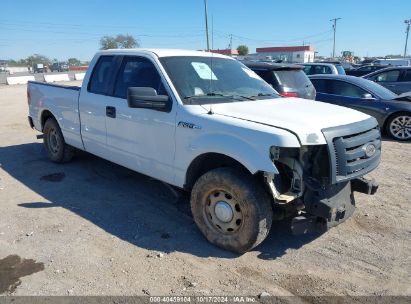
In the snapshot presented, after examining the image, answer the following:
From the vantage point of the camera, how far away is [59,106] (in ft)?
21.0

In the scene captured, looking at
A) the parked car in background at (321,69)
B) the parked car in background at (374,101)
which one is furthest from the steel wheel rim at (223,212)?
the parked car in background at (321,69)

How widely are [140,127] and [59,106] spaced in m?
2.43

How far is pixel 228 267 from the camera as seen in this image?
369 centimetres

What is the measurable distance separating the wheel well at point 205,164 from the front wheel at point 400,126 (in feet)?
22.4

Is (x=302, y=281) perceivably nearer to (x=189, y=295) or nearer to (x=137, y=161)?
(x=189, y=295)

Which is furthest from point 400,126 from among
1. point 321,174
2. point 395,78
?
point 321,174

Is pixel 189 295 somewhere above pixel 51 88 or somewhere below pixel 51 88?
below

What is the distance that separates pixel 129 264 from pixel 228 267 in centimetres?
94

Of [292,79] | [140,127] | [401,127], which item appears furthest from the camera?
[401,127]

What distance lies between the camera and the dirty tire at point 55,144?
6.75 m

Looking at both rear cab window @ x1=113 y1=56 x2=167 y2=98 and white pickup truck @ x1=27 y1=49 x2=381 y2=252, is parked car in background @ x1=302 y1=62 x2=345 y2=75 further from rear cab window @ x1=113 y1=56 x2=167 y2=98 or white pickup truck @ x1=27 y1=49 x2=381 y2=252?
rear cab window @ x1=113 y1=56 x2=167 y2=98

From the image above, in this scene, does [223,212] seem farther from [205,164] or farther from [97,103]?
[97,103]

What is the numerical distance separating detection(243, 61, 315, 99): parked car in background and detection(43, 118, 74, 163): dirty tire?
4261 mm

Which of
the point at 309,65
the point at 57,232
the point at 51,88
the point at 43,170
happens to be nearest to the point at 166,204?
the point at 57,232
